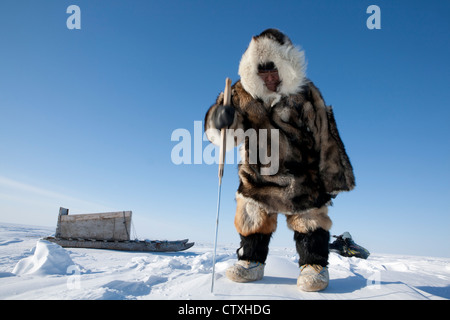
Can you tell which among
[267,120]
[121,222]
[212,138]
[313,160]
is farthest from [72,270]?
[121,222]

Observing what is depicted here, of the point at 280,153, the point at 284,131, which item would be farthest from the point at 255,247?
the point at 284,131

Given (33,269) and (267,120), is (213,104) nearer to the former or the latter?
(267,120)

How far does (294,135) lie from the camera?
7.48 feet

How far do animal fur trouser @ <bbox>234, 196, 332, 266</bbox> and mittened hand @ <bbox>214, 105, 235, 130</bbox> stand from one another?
2.31 feet

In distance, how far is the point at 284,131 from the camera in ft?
7.47

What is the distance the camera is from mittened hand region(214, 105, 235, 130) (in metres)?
2.02

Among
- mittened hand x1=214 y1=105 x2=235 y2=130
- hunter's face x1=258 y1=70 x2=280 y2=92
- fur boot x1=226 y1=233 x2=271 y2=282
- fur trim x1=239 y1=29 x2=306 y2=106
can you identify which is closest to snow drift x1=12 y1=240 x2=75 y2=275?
fur boot x1=226 y1=233 x2=271 y2=282

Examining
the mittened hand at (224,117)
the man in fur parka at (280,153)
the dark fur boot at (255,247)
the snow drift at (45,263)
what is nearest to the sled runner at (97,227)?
the snow drift at (45,263)

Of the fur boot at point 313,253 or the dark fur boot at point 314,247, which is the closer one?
the fur boot at point 313,253

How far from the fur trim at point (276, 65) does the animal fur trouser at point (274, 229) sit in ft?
3.46

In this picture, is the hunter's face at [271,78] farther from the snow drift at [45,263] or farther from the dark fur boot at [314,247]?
the snow drift at [45,263]

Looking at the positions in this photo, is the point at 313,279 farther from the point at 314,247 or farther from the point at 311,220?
the point at 311,220

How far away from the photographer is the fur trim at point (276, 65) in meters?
2.31

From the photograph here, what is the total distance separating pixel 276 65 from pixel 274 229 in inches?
61.2
